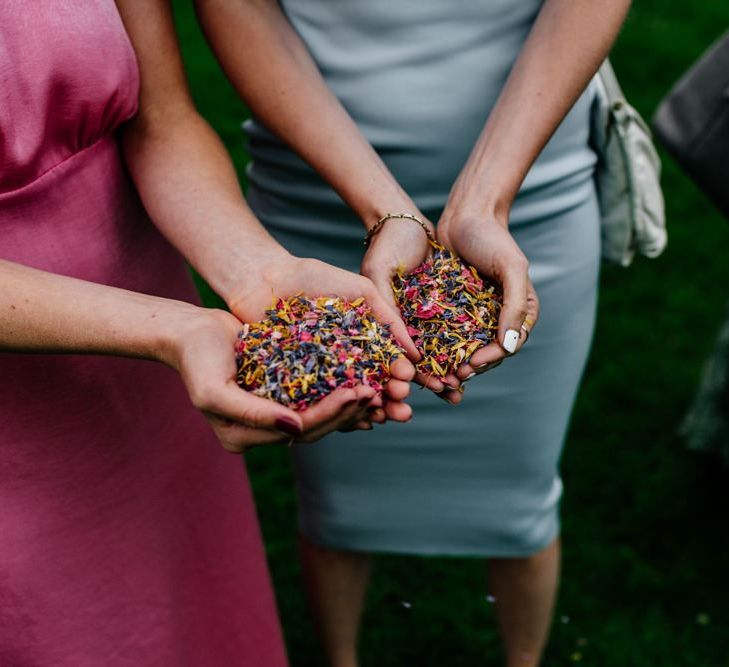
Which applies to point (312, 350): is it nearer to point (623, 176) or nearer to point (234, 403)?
point (234, 403)

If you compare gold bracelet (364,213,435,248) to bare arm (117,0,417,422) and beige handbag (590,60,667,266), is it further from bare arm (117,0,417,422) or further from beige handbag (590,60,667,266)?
beige handbag (590,60,667,266)

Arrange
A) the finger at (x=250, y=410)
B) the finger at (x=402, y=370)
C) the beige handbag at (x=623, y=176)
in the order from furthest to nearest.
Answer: the beige handbag at (x=623, y=176) → the finger at (x=402, y=370) → the finger at (x=250, y=410)

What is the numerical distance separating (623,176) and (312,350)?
104cm

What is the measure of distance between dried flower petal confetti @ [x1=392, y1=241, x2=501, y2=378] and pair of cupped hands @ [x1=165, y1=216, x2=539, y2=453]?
25 millimetres

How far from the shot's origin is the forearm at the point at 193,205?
1.77 meters

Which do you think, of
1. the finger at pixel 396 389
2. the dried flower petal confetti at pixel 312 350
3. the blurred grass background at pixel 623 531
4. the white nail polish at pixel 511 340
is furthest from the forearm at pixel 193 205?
the blurred grass background at pixel 623 531

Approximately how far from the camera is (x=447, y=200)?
210cm

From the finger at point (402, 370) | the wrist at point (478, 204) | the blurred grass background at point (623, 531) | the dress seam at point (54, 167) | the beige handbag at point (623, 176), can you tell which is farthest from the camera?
the blurred grass background at point (623, 531)

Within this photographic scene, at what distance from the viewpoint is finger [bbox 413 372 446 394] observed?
1.79 metres

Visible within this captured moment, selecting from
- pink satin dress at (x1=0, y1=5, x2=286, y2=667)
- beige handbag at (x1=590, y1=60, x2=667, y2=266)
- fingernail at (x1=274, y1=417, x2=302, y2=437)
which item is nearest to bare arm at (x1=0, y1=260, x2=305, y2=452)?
fingernail at (x1=274, y1=417, x2=302, y2=437)

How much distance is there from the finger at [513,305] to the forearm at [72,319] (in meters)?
0.60

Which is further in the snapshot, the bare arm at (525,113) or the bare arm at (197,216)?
the bare arm at (525,113)

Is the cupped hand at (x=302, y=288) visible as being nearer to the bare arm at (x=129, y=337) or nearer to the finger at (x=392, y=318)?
the finger at (x=392, y=318)

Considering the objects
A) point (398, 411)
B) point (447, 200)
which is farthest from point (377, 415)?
point (447, 200)
